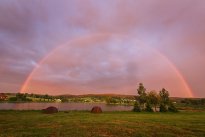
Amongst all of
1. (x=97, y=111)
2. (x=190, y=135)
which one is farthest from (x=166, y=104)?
(x=190, y=135)

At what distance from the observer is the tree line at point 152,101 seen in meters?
100

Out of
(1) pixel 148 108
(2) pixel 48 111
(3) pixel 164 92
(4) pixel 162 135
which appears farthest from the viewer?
(3) pixel 164 92

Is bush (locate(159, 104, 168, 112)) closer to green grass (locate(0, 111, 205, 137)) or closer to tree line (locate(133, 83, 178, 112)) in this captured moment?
tree line (locate(133, 83, 178, 112))

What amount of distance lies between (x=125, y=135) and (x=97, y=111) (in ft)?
168

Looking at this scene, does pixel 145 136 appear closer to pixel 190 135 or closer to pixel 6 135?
pixel 190 135

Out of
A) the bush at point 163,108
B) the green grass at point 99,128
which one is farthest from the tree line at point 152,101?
the green grass at point 99,128

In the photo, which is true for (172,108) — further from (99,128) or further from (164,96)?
(99,128)

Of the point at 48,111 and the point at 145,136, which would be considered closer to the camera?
the point at 145,136

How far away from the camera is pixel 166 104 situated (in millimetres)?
102375

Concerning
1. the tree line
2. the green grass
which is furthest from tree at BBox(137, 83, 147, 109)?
the green grass

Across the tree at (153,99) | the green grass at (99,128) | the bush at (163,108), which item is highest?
the tree at (153,99)

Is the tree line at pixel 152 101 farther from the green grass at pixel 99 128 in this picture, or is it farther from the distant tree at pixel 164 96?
the green grass at pixel 99 128

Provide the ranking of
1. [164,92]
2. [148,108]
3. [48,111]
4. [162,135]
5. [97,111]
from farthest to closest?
[164,92] → [148,108] → [97,111] → [48,111] → [162,135]

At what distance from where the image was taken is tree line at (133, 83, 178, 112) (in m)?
100
